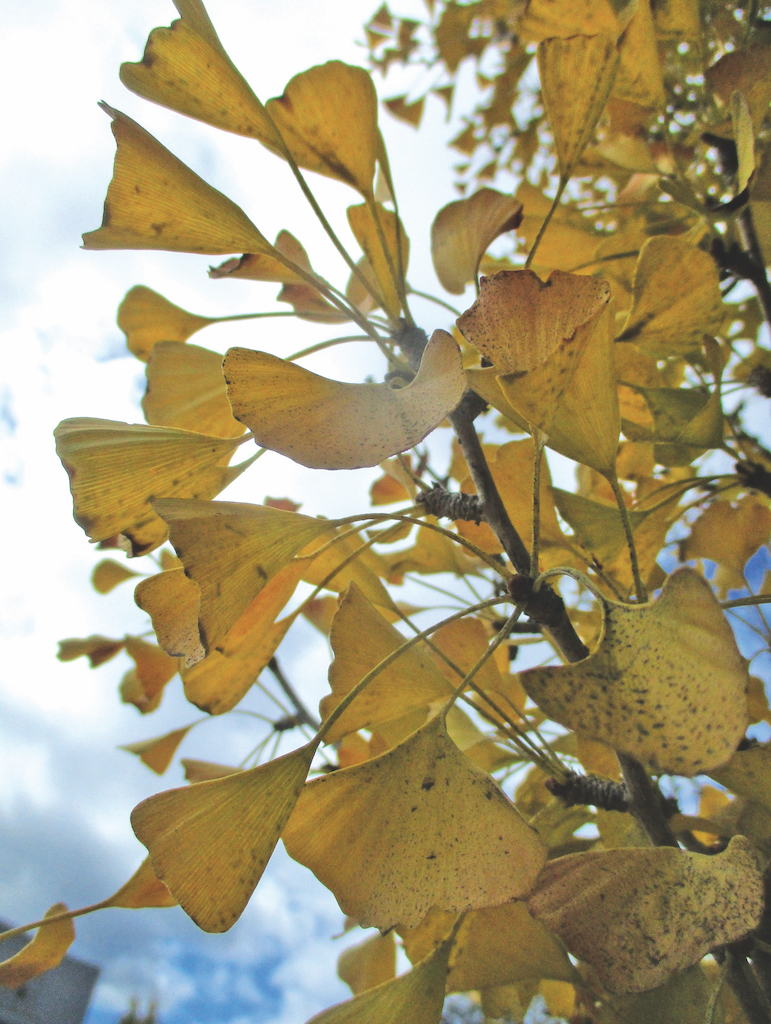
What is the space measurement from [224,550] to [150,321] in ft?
1.44

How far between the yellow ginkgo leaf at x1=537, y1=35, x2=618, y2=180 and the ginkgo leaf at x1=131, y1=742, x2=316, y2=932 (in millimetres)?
482

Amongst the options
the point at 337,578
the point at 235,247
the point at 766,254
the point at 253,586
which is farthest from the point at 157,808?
the point at 766,254

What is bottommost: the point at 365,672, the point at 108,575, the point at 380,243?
the point at 365,672

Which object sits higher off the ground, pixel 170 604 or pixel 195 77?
pixel 195 77

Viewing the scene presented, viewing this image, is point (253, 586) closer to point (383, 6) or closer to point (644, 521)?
point (644, 521)

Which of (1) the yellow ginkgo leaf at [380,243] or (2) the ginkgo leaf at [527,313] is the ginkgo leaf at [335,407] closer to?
(2) the ginkgo leaf at [527,313]

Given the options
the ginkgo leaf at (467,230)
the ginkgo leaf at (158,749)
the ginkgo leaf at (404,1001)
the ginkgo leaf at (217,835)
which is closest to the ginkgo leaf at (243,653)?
the ginkgo leaf at (217,835)

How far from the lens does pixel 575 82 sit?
0.45 metres

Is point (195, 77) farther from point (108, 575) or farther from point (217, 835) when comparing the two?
point (108, 575)

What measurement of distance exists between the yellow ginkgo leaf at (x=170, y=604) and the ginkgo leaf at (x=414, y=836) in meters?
0.13

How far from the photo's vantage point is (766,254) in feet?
2.05

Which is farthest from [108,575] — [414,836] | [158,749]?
[414,836]

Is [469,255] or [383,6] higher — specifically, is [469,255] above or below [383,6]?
below

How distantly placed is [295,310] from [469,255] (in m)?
0.19
